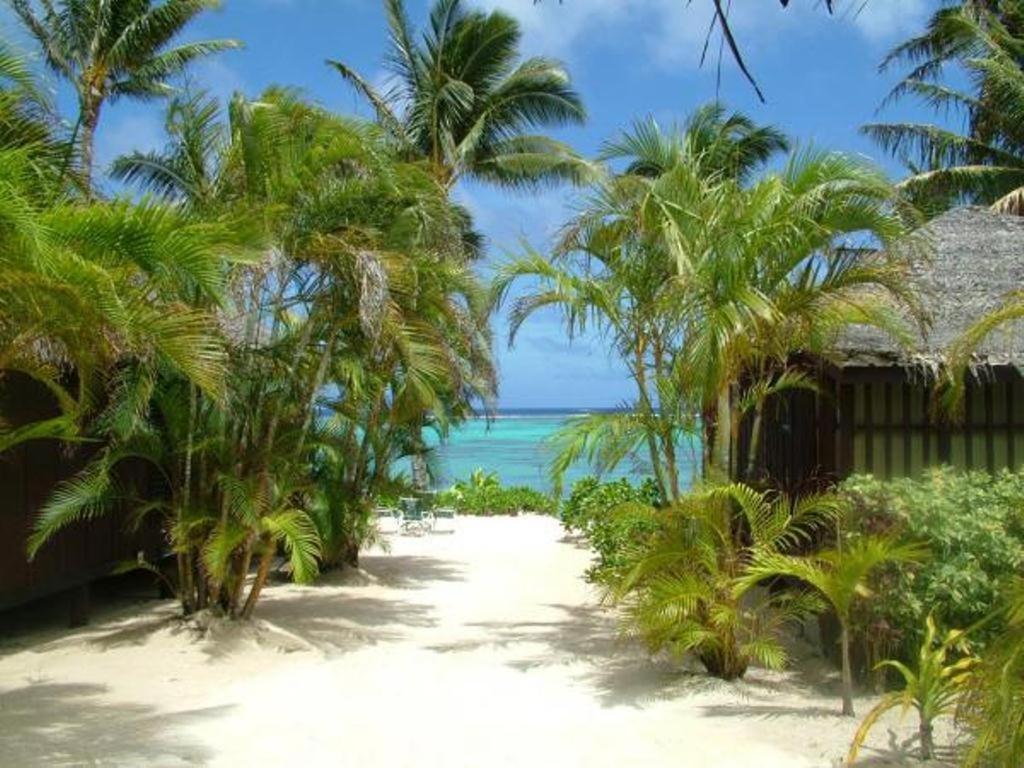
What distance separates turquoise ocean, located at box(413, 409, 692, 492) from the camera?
28.4 feet

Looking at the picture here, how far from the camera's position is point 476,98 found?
19375mm

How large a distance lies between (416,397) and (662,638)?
5361 millimetres

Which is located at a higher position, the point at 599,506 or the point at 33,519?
the point at 33,519

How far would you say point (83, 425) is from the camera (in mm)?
10094

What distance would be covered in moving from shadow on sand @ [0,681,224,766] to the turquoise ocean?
10.7 feet

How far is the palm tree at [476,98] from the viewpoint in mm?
18672

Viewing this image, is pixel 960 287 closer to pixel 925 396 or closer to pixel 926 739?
pixel 925 396

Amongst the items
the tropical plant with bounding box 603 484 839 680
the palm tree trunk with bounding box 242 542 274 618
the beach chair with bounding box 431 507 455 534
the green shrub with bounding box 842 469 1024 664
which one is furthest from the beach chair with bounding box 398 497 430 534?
the green shrub with bounding box 842 469 1024 664

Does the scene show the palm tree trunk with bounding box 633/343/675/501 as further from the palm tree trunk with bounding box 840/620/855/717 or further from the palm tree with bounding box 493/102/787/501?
the palm tree trunk with bounding box 840/620/855/717

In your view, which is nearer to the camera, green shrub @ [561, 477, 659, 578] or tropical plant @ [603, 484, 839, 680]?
tropical plant @ [603, 484, 839, 680]

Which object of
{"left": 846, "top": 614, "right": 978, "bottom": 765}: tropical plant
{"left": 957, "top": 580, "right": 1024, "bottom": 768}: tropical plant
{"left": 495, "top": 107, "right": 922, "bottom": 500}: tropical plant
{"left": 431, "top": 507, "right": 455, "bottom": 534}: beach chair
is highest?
{"left": 495, "top": 107, "right": 922, "bottom": 500}: tropical plant

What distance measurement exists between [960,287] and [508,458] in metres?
59.4

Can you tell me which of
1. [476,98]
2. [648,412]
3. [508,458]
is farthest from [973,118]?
[508,458]

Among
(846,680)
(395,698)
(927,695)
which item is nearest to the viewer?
(927,695)
